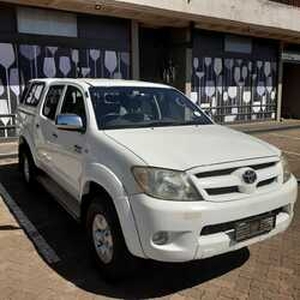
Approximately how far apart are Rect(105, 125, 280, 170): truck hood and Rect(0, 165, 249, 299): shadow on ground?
1.17 meters

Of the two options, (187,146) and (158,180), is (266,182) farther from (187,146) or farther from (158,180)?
(158,180)

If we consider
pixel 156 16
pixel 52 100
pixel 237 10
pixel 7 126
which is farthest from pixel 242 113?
pixel 52 100

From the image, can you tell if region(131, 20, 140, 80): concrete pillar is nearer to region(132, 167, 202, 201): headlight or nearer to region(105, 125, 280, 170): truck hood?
region(105, 125, 280, 170): truck hood

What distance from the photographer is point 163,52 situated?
51.9ft

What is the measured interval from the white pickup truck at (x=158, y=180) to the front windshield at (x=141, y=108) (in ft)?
0.04

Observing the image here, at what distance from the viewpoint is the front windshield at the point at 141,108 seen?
166 inches

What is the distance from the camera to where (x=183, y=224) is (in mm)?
3078

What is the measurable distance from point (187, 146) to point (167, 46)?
12891mm

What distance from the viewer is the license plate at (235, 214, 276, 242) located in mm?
3348

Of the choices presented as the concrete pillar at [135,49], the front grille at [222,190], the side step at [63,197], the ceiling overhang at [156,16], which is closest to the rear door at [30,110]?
the side step at [63,197]

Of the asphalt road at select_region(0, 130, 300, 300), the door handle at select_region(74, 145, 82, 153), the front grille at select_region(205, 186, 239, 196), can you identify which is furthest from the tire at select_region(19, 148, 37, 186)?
the front grille at select_region(205, 186, 239, 196)

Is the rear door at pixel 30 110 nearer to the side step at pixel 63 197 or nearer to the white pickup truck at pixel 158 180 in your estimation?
the side step at pixel 63 197

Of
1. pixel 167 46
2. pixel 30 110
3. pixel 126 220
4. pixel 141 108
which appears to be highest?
pixel 167 46

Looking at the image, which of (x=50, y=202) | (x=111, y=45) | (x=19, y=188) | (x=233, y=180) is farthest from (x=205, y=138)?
(x=111, y=45)
